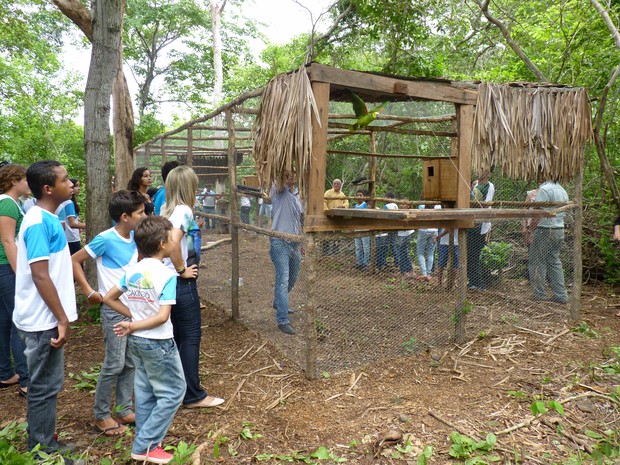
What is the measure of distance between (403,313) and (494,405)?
53.2 inches

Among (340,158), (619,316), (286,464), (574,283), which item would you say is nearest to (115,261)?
(286,464)

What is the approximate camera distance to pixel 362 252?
15.4ft

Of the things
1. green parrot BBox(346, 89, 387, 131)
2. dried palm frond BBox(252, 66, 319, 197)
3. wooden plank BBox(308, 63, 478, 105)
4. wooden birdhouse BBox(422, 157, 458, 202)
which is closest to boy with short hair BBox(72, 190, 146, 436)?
dried palm frond BBox(252, 66, 319, 197)

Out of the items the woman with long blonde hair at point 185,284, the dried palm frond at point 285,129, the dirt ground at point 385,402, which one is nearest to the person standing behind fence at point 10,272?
the dirt ground at point 385,402

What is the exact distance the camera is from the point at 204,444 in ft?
9.47

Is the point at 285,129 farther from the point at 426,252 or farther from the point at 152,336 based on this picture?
the point at 426,252

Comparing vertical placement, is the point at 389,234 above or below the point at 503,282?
above

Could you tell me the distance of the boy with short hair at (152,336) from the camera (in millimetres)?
2525

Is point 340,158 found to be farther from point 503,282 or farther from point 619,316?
point 619,316

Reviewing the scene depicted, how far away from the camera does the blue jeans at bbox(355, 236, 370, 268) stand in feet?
14.5

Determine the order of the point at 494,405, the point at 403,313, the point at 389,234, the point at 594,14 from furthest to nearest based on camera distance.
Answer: the point at 594,14
the point at 403,313
the point at 389,234
the point at 494,405

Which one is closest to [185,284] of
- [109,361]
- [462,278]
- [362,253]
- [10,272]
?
[109,361]

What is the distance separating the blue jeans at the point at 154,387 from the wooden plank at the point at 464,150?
308 centimetres

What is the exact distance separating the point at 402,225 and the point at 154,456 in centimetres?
265
